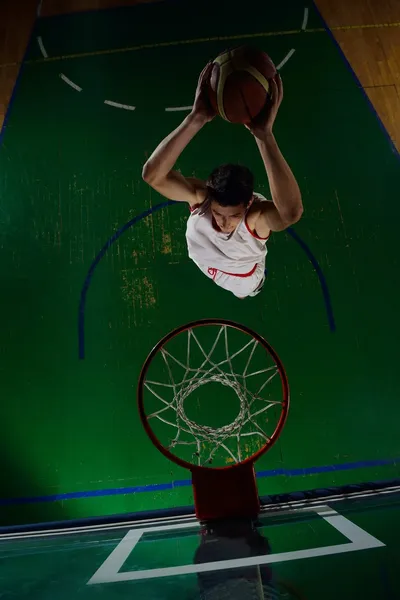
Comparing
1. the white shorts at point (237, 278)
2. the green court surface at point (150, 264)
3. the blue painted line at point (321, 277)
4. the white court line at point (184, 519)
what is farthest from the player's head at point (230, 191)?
Result: the blue painted line at point (321, 277)

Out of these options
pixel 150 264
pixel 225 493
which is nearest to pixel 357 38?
pixel 150 264

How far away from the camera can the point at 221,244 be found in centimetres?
251

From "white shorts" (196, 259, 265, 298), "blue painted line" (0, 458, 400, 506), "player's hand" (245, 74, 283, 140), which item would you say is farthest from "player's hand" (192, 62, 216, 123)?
"blue painted line" (0, 458, 400, 506)

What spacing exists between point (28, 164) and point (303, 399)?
3482mm

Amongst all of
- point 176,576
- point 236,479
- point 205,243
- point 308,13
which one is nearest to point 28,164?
point 205,243

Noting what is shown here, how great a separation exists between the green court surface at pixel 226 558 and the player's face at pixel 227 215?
149 cm

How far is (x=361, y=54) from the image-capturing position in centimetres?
484

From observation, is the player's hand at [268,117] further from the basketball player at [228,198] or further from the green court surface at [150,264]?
the green court surface at [150,264]

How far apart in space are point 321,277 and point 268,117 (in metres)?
2.71

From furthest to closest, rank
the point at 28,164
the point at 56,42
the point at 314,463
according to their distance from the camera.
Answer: the point at 56,42
the point at 28,164
the point at 314,463

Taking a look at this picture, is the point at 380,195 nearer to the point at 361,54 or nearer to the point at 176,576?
the point at 361,54

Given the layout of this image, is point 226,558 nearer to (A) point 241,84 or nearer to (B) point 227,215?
(B) point 227,215

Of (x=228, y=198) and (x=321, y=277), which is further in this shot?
(x=321, y=277)

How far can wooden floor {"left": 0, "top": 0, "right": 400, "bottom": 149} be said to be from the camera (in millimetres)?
4730
